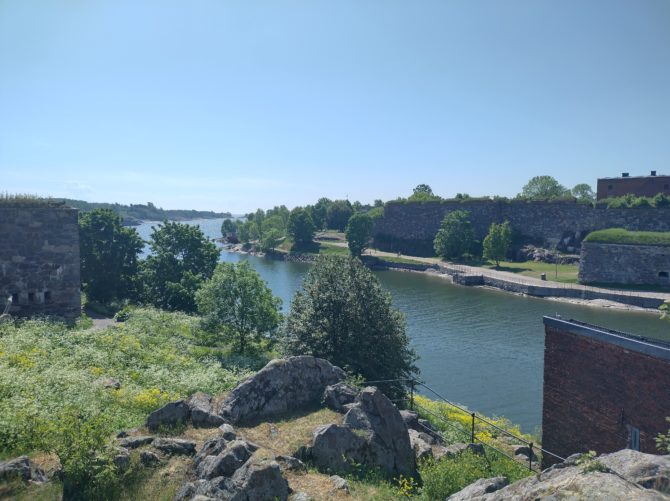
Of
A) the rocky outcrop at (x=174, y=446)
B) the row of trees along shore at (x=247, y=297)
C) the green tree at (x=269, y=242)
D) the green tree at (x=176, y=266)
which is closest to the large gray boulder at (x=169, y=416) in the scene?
the rocky outcrop at (x=174, y=446)

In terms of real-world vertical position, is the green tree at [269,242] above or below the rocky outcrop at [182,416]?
above

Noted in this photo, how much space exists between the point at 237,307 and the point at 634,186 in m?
71.4

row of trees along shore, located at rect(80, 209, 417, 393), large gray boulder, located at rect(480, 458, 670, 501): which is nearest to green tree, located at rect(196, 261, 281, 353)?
row of trees along shore, located at rect(80, 209, 417, 393)

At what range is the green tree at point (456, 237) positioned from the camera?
72.6m

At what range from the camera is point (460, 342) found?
111ft

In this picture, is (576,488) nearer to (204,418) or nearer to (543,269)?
(204,418)

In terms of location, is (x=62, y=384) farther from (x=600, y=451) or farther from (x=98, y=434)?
(x=600, y=451)

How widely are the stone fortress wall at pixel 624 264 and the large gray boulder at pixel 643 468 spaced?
5105 cm

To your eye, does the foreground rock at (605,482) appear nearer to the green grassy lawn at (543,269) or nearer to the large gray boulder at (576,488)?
the large gray boulder at (576,488)

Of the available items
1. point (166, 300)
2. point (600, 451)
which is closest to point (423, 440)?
point (600, 451)

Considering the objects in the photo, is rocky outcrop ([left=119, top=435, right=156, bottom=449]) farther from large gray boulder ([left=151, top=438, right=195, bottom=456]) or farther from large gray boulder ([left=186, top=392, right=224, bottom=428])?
large gray boulder ([left=186, top=392, right=224, bottom=428])

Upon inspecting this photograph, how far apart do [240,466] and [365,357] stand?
33.9 ft

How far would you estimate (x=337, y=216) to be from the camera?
119562 millimetres

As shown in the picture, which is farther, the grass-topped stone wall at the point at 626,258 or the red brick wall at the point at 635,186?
the red brick wall at the point at 635,186
